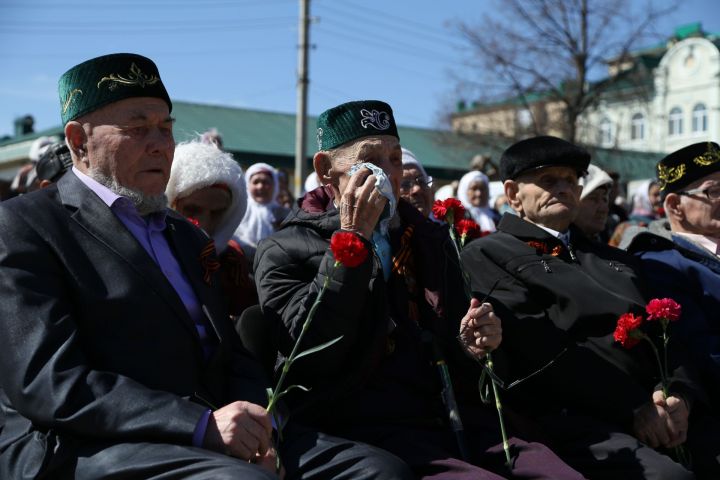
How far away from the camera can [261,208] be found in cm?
778

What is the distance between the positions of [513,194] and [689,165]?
1.12 meters

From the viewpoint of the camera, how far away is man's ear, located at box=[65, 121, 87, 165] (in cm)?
298


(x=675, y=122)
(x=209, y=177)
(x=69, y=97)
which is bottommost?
(x=209, y=177)

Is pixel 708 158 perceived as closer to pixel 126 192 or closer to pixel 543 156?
pixel 543 156

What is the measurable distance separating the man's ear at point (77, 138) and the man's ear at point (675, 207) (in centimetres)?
324

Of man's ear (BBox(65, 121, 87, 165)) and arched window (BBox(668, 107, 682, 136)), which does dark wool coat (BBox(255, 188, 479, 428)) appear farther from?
arched window (BBox(668, 107, 682, 136))

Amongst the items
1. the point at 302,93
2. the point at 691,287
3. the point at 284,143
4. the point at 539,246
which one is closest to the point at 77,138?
the point at 539,246

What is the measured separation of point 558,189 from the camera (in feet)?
13.5

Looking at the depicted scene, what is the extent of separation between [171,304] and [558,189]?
2.13 metres

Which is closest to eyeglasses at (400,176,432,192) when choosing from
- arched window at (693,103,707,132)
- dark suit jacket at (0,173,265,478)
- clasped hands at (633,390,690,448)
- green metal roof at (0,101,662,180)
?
clasped hands at (633,390,690,448)

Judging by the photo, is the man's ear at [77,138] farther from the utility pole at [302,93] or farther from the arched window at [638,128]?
the arched window at [638,128]

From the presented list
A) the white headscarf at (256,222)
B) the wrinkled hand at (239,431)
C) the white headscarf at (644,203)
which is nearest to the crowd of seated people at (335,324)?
the wrinkled hand at (239,431)

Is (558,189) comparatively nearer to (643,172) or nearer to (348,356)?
(348,356)

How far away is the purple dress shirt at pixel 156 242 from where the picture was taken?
9.61 ft
